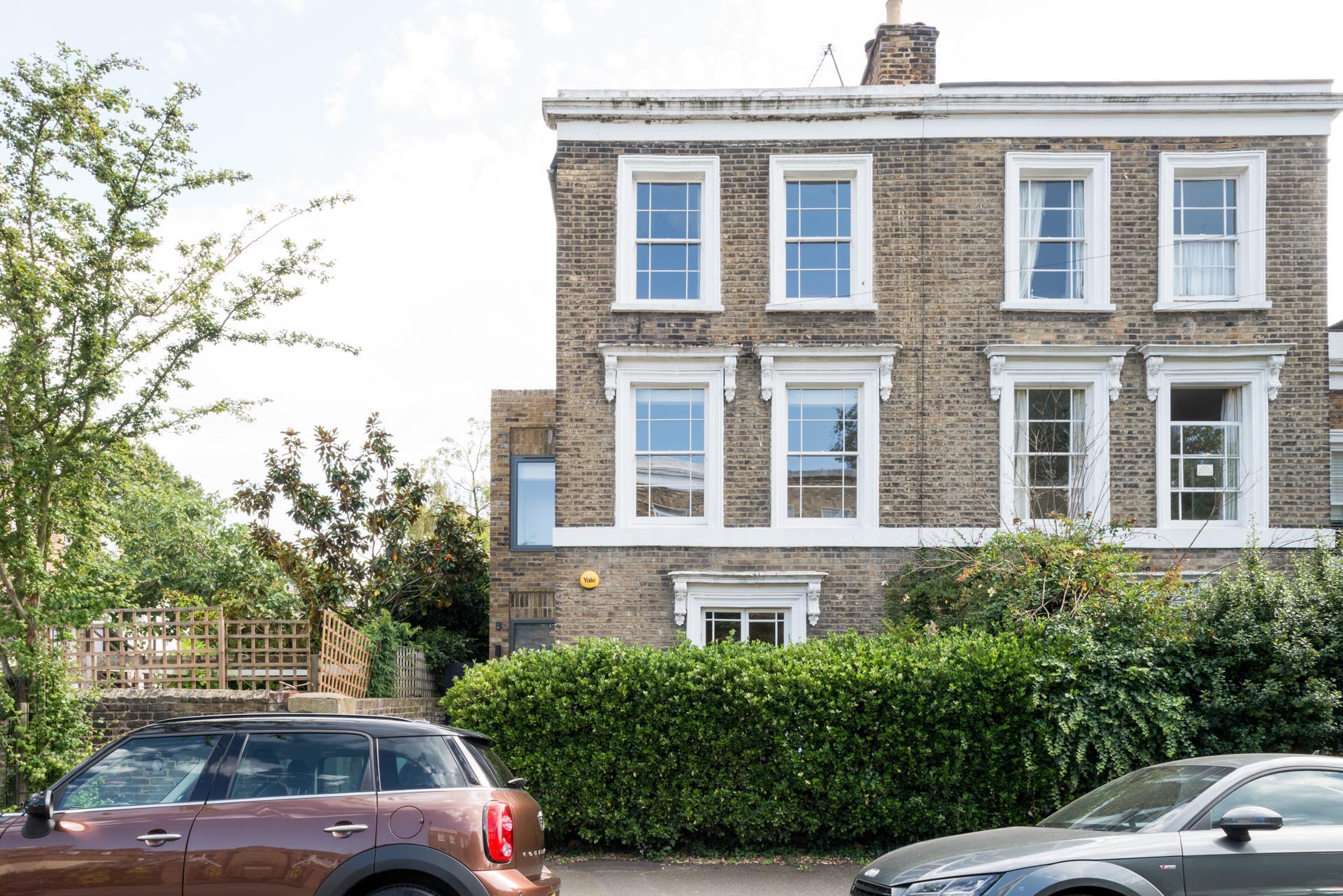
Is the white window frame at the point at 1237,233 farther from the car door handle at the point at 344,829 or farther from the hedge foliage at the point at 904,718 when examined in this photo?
the car door handle at the point at 344,829

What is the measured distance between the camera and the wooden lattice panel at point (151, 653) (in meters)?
12.9

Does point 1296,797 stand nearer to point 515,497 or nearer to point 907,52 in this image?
point 907,52

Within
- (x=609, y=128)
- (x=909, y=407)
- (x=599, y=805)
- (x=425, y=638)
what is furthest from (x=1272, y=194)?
(x=425, y=638)

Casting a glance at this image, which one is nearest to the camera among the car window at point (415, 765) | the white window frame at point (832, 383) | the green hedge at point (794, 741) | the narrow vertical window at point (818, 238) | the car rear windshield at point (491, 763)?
the car window at point (415, 765)

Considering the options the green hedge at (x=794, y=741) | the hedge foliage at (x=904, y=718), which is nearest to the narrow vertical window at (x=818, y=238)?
the hedge foliage at (x=904, y=718)

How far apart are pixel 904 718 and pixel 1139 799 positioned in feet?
11.1

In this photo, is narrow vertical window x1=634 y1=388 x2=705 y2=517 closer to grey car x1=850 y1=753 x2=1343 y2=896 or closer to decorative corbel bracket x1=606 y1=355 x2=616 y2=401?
decorative corbel bracket x1=606 y1=355 x2=616 y2=401

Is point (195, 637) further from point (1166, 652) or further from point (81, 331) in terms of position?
point (1166, 652)

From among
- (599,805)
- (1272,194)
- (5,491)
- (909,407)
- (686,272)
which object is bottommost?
(599,805)

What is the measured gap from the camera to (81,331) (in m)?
10.6

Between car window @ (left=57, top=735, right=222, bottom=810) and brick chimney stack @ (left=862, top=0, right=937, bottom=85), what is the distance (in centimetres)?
1356

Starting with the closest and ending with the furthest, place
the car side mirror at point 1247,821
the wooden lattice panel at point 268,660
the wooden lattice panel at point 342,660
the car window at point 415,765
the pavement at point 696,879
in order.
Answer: the car side mirror at point 1247,821 → the car window at point 415,765 → the pavement at point 696,879 → the wooden lattice panel at point 268,660 → the wooden lattice panel at point 342,660

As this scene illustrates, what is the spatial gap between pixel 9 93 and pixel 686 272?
28.2 feet

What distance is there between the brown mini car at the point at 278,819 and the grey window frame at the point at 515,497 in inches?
438
